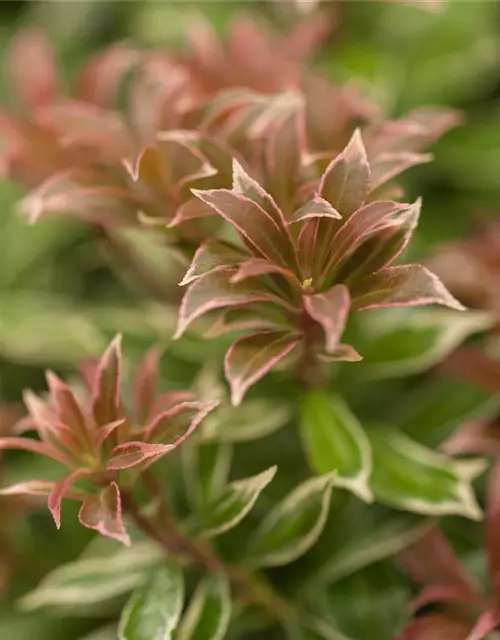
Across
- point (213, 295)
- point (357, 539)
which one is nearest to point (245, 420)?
point (357, 539)

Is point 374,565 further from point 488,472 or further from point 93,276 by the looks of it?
point 93,276

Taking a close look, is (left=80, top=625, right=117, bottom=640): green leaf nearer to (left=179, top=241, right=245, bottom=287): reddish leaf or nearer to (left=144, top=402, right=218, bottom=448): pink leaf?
(left=144, top=402, right=218, bottom=448): pink leaf

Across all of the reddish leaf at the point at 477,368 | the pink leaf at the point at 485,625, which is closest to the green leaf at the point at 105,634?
the pink leaf at the point at 485,625

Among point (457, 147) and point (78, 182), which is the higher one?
point (78, 182)

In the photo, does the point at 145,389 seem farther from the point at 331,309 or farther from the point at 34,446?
the point at 331,309

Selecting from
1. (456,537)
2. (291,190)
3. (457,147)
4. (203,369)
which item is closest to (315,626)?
(456,537)

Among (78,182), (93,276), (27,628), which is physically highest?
(78,182)
